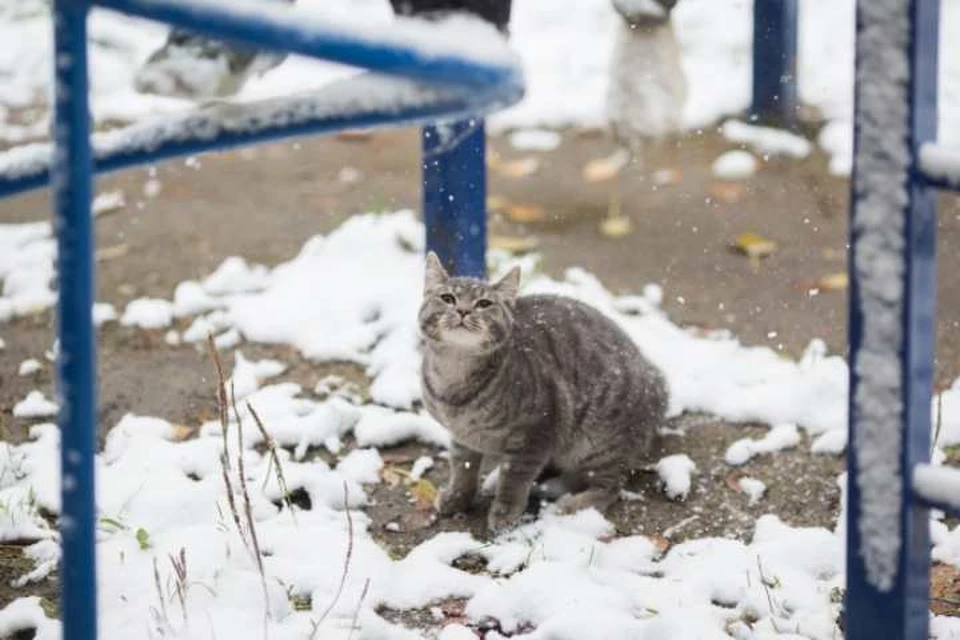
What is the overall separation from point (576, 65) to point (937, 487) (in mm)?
4584

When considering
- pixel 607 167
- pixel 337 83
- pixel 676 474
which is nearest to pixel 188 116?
pixel 337 83

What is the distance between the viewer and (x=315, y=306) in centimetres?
412

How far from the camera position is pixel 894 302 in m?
1.79

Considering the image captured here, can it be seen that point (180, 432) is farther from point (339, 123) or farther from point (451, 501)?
point (339, 123)

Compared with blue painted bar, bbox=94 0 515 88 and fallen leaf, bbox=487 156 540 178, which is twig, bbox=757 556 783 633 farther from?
fallen leaf, bbox=487 156 540 178

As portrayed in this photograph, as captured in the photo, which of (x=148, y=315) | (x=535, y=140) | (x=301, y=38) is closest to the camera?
(x=301, y=38)

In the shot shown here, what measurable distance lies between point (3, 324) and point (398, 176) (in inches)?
60.0

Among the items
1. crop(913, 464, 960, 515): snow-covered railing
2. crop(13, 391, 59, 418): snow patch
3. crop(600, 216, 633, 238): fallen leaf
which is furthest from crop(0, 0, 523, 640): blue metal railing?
crop(600, 216, 633, 238): fallen leaf

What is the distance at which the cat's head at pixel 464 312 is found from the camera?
307cm

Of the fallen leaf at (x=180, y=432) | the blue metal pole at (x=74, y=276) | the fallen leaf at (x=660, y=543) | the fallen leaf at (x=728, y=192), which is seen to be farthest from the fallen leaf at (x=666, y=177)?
the blue metal pole at (x=74, y=276)

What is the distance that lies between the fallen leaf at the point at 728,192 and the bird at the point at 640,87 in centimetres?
25

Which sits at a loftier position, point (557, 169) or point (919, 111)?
point (919, 111)

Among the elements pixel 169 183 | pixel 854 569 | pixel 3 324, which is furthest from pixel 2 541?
pixel 169 183

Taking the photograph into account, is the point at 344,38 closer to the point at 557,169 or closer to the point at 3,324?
the point at 3,324
